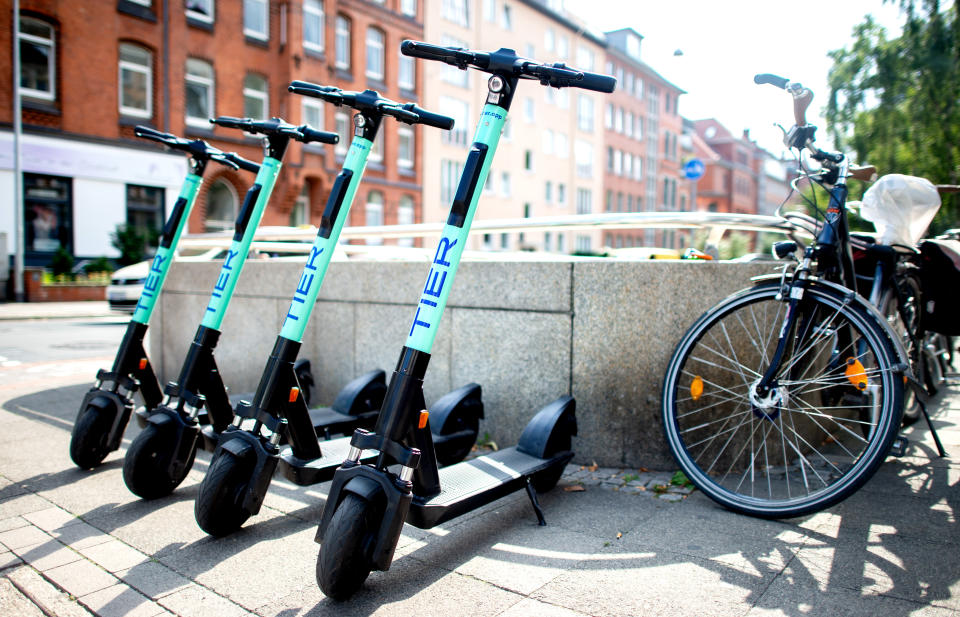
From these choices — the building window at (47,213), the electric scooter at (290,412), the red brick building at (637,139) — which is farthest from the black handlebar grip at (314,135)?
the red brick building at (637,139)

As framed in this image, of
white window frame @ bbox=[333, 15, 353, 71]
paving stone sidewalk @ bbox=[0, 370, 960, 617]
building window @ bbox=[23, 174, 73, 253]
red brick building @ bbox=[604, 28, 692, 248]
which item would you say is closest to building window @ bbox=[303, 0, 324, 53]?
white window frame @ bbox=[333, 15, 353, 71]

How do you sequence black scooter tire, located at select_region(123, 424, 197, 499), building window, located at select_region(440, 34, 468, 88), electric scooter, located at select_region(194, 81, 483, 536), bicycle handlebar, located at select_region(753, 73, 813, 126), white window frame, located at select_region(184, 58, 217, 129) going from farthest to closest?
1. building window, located at select_region(440, 34, 468, 88)
2. white window frame, located at select_region(184, 58, 217, 129)
3. black scooter tire, located at select_region(123, 424, 197, 499)
4. bicycle handlebar, located at select_region(753, 73, 813, 126)
5. electric scooter, located at select_region(194, 81, 483, 536)

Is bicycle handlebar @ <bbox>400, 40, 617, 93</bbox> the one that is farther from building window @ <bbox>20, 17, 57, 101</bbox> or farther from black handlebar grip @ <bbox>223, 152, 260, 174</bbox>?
building window @ <bbox>20, 17, 57, 101</bbox>

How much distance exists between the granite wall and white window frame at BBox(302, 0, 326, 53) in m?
26.4

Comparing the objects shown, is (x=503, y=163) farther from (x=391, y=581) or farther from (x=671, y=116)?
(x=391, y=581)

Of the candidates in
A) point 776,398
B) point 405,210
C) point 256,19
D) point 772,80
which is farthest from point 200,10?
point 776,398

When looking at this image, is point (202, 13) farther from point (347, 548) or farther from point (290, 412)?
point (347, 548)

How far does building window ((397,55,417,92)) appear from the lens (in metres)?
33.7

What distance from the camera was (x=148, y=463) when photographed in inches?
130

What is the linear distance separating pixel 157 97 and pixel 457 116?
16815 millimetres

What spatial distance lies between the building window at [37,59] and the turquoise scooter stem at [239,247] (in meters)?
21.9

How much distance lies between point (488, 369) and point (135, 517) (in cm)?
208

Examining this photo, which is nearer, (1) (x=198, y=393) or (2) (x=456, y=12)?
(1) (x=198, y=393)

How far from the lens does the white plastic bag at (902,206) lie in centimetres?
343
